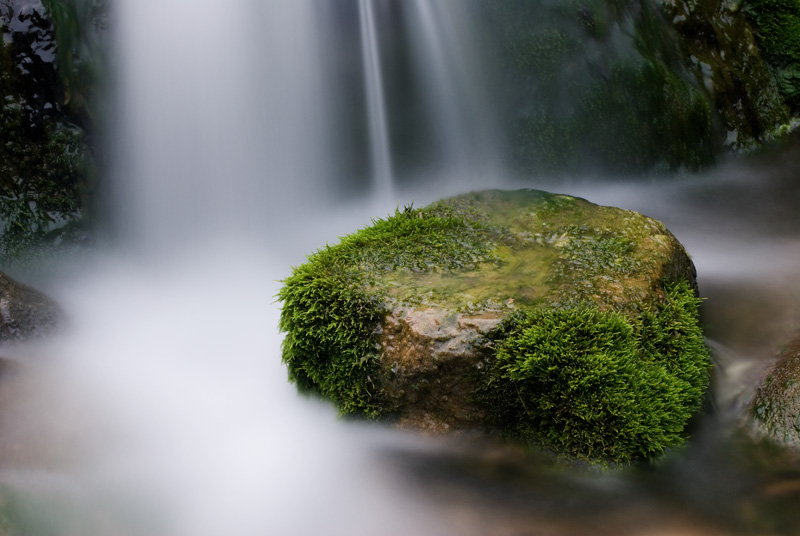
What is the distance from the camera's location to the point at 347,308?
364 cm

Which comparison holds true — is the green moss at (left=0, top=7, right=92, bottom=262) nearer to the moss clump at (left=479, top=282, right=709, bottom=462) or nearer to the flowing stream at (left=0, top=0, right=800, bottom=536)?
the flowing stream at (left=0, top=0, right=800, bottom=536)

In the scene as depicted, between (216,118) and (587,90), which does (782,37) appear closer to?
(587,90)

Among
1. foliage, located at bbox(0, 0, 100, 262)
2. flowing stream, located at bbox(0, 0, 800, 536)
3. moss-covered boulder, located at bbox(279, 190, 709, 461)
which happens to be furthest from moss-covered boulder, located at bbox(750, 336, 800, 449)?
foliage, located at bbox(0, 0, 100, 262)

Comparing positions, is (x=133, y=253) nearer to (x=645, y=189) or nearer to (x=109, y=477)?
(x=109, y=477)

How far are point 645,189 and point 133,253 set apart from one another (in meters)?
Result: 4.82

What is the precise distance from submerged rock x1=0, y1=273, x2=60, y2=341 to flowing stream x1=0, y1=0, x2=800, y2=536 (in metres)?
0.16

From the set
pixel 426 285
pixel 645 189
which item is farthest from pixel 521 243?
pixel 645 189

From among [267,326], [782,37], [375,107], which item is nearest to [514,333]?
[267,326]

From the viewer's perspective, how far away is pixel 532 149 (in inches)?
253

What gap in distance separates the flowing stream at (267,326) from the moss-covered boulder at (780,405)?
13 cm

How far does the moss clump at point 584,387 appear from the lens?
3.21m

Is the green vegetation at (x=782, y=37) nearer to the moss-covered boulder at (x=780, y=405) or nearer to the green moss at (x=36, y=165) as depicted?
the moss-covered boulder at (x=780, y=405)

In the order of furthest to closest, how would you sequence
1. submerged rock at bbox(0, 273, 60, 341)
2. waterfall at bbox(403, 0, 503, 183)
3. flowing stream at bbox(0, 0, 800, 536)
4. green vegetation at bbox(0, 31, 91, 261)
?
waterfall at bbox(403, 0, 503, 183) → green vegetation at bbox(0, 31, 91, 261) → submerged rock at bbox(0, 273, 60, 341) → flowing stream at bbox(0, 0, 800, 536)

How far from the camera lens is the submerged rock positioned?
4.39m
